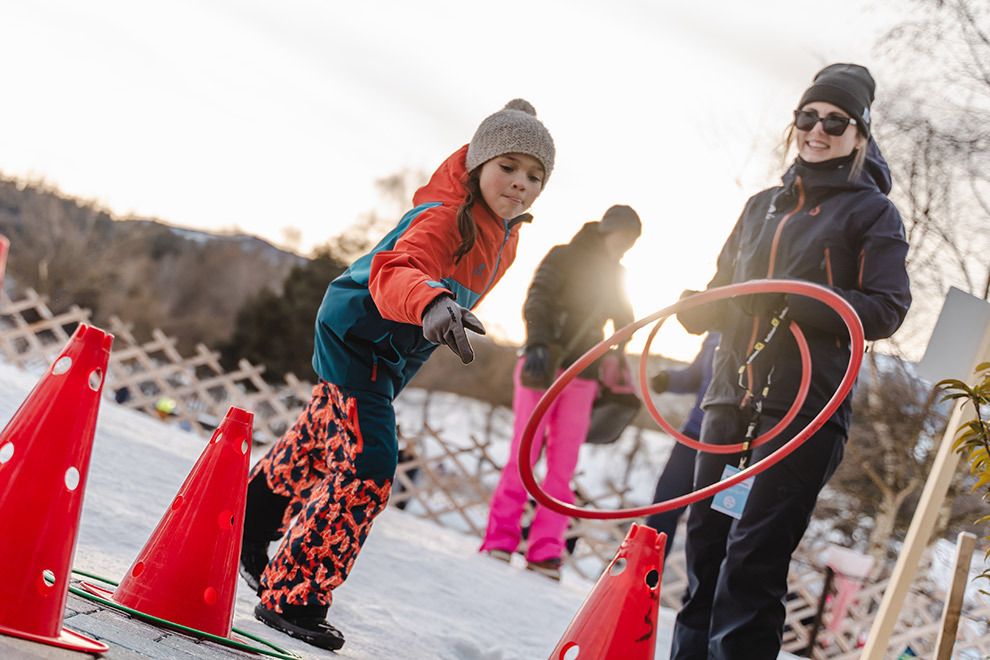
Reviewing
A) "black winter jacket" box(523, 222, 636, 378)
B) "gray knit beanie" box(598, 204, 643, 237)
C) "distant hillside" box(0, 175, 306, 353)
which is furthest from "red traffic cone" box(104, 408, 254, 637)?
"distant hillside" box(0, 175, 306, 353)

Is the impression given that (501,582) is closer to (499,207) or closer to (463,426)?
(499,207)

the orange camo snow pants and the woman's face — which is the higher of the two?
the woman's face

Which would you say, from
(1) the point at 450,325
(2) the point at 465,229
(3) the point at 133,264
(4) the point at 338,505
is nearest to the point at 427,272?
(2) the point at 465,229

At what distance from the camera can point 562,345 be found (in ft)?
16.5

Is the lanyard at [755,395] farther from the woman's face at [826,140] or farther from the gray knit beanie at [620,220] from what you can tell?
the gray knit beanie at [620,220]

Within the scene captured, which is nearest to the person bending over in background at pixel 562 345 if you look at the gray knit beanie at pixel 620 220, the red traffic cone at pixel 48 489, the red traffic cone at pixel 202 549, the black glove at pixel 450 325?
the gray knit beanie at pixel 620 220

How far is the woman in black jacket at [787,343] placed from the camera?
2.25m

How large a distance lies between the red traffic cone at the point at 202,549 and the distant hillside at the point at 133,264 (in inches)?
953

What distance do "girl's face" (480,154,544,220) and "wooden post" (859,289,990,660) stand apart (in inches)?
60.5

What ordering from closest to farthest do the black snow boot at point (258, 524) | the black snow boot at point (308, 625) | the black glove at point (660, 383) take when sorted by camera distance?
the black snow boot at point (308, 625)
the black snow boot at point (258, 524)
the black glove at point (660, 383)

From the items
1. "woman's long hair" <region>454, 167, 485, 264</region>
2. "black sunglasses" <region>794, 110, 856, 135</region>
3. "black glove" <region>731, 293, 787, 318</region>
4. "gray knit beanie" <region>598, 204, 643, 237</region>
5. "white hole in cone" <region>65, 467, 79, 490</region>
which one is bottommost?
"white hole in cone" <region>65, 467, 79, 490</region>

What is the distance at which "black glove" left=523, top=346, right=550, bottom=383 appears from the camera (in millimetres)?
4773

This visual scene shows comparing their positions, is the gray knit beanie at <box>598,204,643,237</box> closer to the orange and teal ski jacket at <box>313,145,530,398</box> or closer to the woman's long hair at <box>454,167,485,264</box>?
the orange and teal ski jacket at <box>313,145,530,398</box>

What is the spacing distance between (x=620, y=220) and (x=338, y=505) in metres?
3.17
